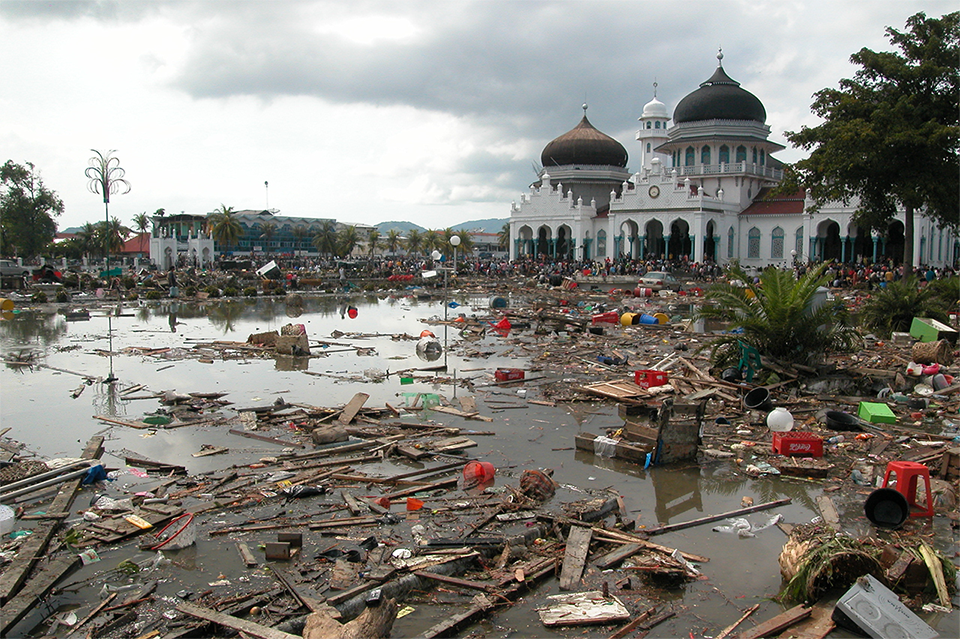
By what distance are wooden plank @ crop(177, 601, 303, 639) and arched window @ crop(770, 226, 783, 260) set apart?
5273cm

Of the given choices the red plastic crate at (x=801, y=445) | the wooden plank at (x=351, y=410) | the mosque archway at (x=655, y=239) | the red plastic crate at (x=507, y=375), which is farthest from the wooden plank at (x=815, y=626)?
the mosque archway at (x=655, y=239)

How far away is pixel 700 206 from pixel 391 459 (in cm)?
4578

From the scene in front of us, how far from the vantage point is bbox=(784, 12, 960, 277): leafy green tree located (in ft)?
80.2

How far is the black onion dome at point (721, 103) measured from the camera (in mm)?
53969

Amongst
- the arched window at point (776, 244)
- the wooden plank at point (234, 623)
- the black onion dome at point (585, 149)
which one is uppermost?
the black onion dome at point (585, 149)

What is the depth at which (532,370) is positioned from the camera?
15.0 m

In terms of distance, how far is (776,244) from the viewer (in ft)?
169

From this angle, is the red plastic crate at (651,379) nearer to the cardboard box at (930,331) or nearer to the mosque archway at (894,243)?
the cardboard box at (930,331)

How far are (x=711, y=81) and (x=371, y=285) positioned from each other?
105 feet

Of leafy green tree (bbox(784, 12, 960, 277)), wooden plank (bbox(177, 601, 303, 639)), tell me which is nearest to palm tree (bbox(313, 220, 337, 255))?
leafy green tree (bbox(784, 12, 960, 277))

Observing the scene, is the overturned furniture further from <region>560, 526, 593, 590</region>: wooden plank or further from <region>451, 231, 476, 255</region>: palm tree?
<region>451, 231, 476, 255</region>: palm tree

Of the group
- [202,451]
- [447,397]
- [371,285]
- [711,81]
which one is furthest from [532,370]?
[711,81]

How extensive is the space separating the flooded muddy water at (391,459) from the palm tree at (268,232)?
66968mm

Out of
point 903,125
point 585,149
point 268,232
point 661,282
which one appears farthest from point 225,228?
point 903,125
